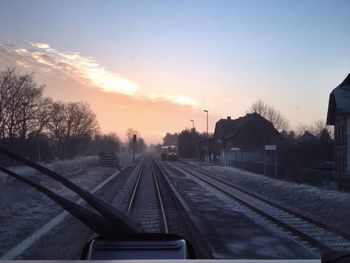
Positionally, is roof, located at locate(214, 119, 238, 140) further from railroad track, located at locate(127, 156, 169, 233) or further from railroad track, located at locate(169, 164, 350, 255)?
railroad track, located at locate(169, 164, 350, 255)

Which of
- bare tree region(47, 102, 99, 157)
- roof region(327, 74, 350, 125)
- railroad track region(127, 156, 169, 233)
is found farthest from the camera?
bare tree region(47, 102, 99, 157)

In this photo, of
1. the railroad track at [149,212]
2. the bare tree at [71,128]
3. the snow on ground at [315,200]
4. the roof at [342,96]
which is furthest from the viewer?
the bare tree at [71,128]

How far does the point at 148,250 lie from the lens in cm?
331

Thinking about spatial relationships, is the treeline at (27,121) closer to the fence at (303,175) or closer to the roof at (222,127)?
the fence at (303,175)

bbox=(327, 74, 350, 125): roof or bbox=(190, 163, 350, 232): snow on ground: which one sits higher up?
bbox=(327, 74, 350, 125): roof

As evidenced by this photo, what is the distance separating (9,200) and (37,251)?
29.9ft

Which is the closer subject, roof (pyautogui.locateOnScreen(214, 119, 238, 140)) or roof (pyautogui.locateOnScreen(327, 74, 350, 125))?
roof (pyautogui.locateOnScreen(327, 74, 350, 125))

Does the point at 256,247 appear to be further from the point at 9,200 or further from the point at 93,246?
the point at 9,200

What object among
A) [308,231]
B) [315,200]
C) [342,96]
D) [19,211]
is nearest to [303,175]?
[315,200]

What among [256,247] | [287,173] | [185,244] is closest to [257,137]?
[287,173]

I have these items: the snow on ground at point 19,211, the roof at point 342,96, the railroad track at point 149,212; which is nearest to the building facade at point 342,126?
the roof at point 342,96

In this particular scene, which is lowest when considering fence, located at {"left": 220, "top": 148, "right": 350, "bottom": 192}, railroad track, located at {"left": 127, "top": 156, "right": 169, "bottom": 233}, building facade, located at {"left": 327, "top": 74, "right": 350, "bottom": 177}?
railroad track, located at {"left": 127, "top": 156, "right": 169, "bottom": 233}

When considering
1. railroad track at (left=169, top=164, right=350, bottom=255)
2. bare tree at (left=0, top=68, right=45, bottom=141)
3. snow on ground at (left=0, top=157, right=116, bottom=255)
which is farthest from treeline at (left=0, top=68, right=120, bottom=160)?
railroad track at (left=169, top=164, right=350, bottom=255)

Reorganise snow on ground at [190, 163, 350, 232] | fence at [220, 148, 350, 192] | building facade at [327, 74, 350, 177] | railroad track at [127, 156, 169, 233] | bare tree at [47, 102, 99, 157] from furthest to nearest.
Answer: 1. bare tree at [47, 102, 99, 157]
2. building facade at [327, 74, 350, 177]
3. fence at [220, 148, 350, 192]
4. snow on ground at [190, 163, 350, 232]
5. railroad track at [127, 156, 169, 233]
